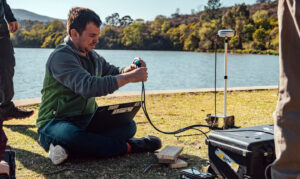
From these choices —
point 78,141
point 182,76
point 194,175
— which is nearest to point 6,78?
point 78,141

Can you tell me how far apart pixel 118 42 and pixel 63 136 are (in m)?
62.0

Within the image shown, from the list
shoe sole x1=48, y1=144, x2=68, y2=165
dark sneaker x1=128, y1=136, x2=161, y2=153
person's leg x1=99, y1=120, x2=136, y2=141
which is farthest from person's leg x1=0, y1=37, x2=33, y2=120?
dark sneaker x1=128, y1=136, x2=161, y2=153

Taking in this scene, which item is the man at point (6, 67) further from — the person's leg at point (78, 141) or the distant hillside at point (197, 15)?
the distant hillside at point (197, 15)

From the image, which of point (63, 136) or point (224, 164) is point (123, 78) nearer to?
point (63, 136)

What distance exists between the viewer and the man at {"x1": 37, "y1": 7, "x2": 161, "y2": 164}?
2.71 metres

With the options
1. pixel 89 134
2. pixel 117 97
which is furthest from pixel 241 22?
pixel 89 134

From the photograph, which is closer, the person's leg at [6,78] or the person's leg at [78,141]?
the person's leg at [78,141]

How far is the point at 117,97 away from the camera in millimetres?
6645

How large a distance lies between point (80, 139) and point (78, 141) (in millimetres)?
22

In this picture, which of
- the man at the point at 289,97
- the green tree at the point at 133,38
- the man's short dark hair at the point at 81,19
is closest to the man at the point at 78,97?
the man's short dark hair at the point at 81,19

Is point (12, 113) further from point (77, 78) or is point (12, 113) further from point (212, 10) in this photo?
point (212, 10)

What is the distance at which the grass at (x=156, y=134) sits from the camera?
102 inches

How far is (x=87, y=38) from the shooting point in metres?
2.89

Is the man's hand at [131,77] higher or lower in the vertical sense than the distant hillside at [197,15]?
lower
